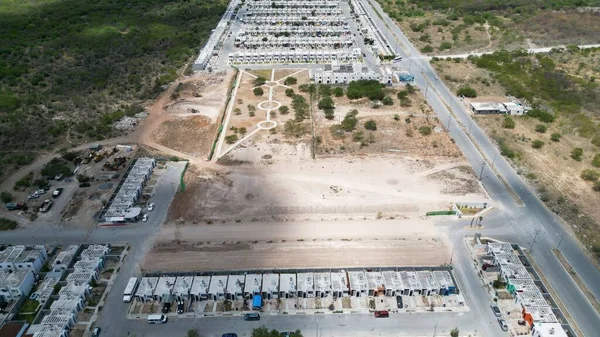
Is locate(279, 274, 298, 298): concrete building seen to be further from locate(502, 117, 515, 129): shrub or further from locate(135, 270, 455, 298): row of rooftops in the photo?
locate(502, 117, 515, 129): shrub

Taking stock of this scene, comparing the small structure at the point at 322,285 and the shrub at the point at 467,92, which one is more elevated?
the shrub at the point at 467,92

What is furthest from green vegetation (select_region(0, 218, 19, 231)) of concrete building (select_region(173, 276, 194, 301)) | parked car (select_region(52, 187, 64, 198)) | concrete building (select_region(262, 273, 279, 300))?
concrete building (select_region(262, 273, 279, 300))

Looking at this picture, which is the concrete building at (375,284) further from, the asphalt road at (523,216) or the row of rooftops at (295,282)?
the asphalt road at (523,216)

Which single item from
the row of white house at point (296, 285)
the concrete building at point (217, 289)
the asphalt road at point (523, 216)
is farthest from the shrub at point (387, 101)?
the concrete building at point (217, 289)

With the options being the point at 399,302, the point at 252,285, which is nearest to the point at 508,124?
the point at 399,302

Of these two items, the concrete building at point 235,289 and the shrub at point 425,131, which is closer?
the concrete building at point 235,289

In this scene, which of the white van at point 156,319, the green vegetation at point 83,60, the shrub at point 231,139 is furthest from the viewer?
the green vegetation at point 83,60

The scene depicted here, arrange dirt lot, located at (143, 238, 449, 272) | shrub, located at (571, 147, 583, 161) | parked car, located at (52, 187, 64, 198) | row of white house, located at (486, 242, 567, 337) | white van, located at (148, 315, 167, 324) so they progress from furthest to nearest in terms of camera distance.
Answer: shrub, located at (571, 147, 583, 161) → parked car, located at (52, 187, 64, 198) → dirt lot, located at (143, 238, 449, 272) → white van, located at (148, 315, 167, 324) → row of white house, located at (486, 242, 567, 337)

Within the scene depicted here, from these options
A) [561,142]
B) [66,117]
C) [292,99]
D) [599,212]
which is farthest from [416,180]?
[66,117]

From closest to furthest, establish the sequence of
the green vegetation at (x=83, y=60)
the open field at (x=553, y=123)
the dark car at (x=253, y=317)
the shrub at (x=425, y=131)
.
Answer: the dark car at (x=253, y=317) → the open field at (x=553, y=123) → the shrub at (x=425, y=131) → the green vegetation at (x=83, y=60)
